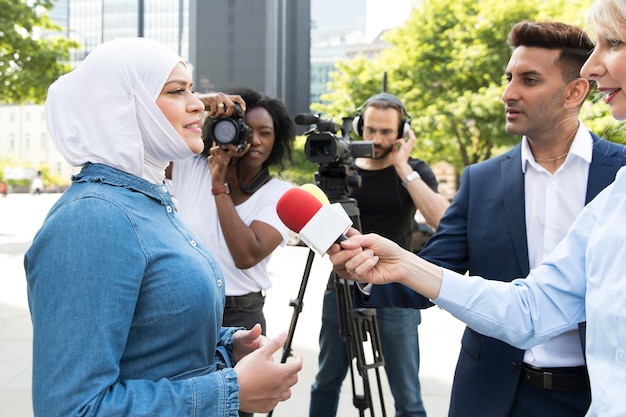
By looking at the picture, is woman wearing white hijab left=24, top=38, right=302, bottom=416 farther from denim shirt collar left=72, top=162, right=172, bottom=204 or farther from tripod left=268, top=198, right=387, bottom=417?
tripod left=268, top=198, right=387, bottom=417

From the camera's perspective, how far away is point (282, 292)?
27.0ft

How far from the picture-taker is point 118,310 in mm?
1194

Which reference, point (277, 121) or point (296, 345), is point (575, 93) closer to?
point (277, 121)

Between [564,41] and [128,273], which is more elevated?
[564,41]

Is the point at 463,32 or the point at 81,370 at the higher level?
the point at 463,32

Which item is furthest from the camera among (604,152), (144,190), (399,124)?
(399,124)

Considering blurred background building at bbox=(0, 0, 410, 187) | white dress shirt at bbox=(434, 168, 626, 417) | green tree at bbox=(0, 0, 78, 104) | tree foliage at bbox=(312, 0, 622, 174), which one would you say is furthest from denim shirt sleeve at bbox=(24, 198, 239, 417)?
blurred background building at bbox=(0, 0, 410, 187)

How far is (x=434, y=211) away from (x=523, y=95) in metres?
1.11

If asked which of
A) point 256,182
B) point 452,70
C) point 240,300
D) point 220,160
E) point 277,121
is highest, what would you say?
point 452,70

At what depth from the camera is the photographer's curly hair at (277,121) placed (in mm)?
3193

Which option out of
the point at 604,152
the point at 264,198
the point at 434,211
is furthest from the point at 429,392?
the point at 604,152

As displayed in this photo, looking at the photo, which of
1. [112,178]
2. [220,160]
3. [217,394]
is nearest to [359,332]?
[220,160]

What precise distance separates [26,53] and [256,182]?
473 inches

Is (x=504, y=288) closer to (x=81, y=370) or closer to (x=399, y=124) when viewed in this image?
(x=81, y=370)
